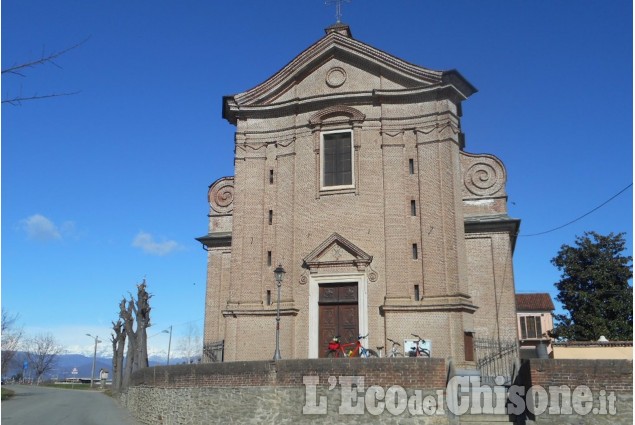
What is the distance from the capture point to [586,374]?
1284cm

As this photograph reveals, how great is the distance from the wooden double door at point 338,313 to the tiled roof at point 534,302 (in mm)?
33286

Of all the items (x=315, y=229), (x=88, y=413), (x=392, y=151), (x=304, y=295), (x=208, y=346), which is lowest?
(x=88, y=413)

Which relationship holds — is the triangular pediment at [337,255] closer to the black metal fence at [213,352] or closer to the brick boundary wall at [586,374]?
the black metal fence at [213,352]

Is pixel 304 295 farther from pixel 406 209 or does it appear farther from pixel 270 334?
pixel 406 209

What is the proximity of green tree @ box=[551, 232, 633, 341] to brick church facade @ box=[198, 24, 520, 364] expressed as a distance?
15.9m

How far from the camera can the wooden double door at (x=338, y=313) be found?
23.0m

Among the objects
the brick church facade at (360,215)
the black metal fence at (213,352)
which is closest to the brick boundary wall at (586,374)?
the brick church facade at (360,215)

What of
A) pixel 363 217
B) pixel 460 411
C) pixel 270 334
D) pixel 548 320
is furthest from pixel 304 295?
pixel 548 320

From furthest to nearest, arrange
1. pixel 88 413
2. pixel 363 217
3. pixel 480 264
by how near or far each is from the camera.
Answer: pixel 88 413 → pixel 480 264 → pixel 363 217

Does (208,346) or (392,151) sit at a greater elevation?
(392,151)

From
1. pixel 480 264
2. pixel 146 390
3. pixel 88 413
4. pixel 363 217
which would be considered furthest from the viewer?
pixel 88 413

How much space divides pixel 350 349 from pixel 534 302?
36410 millimetres

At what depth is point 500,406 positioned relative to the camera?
578 inches

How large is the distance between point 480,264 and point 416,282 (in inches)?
163
